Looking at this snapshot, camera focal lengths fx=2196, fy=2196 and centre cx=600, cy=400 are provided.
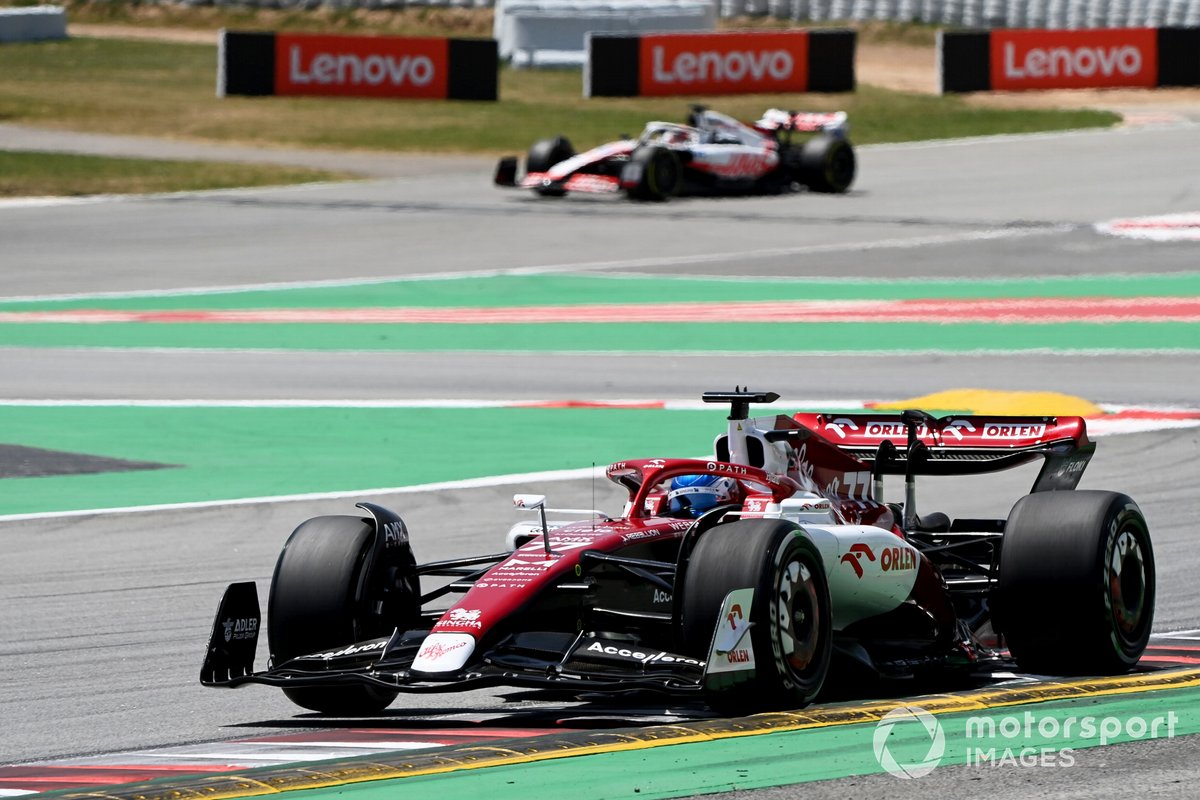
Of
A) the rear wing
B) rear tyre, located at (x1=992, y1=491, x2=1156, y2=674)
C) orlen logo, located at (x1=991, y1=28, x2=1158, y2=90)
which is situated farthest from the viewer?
orlen logo, located at (x1=991, y1=28, x2=1158, y2=90)

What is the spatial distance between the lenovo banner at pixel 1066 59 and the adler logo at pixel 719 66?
365 centimetres

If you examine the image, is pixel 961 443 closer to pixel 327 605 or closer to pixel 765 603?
pixel 765 603

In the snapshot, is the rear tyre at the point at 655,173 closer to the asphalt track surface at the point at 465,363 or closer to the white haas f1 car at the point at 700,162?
the white haas f1 car at the point at 700,162

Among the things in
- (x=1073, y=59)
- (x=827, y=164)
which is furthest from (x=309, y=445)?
(x=1073, y=59)

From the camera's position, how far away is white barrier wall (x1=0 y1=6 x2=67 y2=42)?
54075mm

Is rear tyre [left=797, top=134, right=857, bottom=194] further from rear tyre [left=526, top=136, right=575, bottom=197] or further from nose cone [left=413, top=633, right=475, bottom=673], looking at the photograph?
nose cone [left=413, top=633, right=475, bottom=673]

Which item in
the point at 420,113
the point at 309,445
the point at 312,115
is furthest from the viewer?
the point at 420,113

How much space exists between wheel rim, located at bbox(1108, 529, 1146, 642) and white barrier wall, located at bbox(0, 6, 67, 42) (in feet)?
162

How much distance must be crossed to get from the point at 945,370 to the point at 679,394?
2601 millimetres

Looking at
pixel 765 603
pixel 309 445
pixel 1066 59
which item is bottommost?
pixel 309 445

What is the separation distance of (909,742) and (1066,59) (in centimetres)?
4131

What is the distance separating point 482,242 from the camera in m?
28.9

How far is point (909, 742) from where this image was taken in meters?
7.22

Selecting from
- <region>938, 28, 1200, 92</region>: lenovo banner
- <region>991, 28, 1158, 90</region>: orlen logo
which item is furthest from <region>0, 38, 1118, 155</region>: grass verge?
<region>991, 28, 1158, 90</region>: orlen logo
